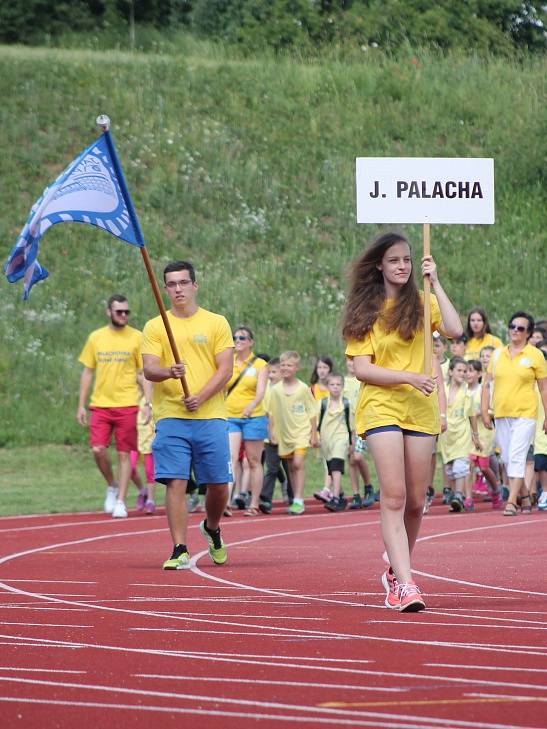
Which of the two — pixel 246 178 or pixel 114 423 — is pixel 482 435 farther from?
pixel 246 178

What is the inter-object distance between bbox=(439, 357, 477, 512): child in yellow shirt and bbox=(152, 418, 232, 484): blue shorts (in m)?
7.57

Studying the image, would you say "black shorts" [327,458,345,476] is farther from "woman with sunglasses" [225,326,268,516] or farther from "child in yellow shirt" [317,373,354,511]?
"woman with sunglasses" [225,326,268,516]

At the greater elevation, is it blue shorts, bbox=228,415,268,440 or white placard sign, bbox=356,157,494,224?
white placard sign, bbox=356,157,494,224

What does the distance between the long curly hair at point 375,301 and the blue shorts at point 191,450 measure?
2.88 m

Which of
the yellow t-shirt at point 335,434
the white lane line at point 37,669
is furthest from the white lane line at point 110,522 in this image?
the white lane line at point 37,669

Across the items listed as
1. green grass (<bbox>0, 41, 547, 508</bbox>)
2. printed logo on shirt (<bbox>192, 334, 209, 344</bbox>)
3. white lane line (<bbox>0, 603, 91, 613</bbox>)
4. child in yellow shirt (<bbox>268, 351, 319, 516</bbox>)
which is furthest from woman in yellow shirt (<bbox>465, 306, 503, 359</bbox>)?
white lane line (<bbox>0, 603, 91, 613</bbox>)

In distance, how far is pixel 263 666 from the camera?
7020 millimetres

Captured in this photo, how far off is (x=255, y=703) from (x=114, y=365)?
43.0 feet

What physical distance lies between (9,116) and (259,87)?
22.5 feet

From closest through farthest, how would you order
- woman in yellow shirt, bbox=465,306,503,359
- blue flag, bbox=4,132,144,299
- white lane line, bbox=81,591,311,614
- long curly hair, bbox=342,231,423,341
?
long curly hair, bbox=342,231,423,341 → white lane line, bbox=81,591,311,614 → blue flag, bbox=4,132,144,299 → woman in yellow shirt, bbox=465,306,503,359

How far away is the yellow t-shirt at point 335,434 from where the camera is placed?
2059cm

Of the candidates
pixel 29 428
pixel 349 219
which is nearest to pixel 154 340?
pixel 29 428

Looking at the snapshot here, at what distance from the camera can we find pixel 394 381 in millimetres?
9250

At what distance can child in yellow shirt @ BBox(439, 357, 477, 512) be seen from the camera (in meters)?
20.0
